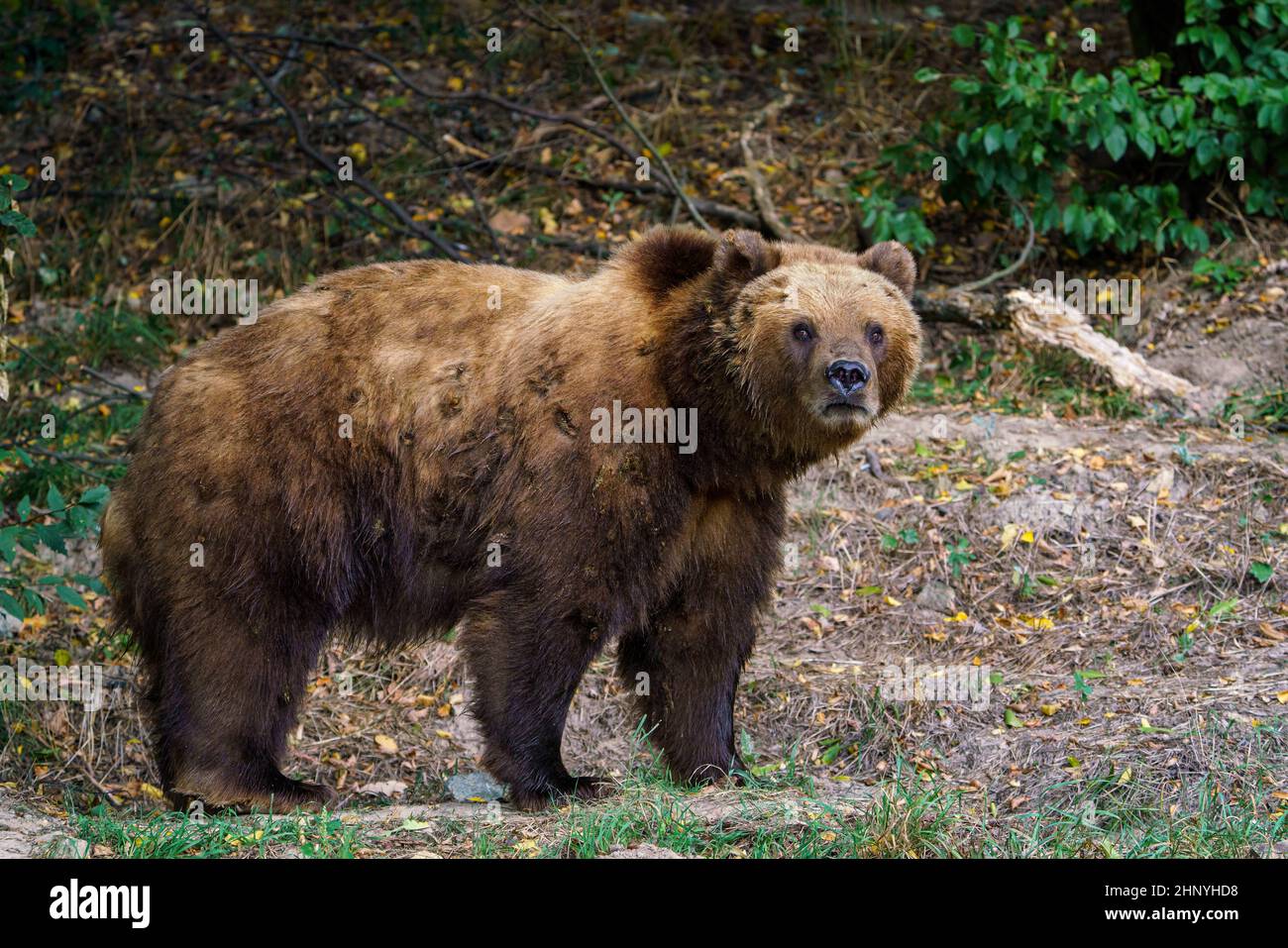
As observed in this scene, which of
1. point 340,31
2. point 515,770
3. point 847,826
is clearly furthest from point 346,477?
point 340,31

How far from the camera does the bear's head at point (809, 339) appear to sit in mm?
5551

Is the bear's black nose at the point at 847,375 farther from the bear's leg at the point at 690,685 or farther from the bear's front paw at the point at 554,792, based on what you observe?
the bear's front paw at the point at 554,792

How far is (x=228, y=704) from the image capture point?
6000 millimetres

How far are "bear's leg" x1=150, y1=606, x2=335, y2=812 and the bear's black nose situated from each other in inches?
94.9

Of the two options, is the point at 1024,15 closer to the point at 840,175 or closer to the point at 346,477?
the point at 840,175

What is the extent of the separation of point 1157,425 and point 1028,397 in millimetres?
878

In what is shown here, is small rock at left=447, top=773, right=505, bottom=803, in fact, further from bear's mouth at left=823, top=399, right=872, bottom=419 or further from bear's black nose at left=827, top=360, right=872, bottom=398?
bear's black nose at left=827, top=360, right=872, bottom=398

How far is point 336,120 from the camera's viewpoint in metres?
12.5

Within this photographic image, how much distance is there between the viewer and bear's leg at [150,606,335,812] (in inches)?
236

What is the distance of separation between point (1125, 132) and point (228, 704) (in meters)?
7.14

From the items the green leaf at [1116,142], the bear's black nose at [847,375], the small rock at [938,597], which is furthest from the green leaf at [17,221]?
the green leaf at [1116,142]

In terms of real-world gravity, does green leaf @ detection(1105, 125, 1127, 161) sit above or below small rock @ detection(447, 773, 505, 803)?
above

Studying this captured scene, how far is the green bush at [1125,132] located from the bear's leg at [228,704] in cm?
580

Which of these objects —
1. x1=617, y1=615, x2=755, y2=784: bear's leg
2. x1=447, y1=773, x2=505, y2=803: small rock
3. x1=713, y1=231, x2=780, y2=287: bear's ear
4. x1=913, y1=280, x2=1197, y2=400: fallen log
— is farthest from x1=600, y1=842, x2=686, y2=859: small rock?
x1=913, y1=280, x2=1197, y2=400: fallen log
